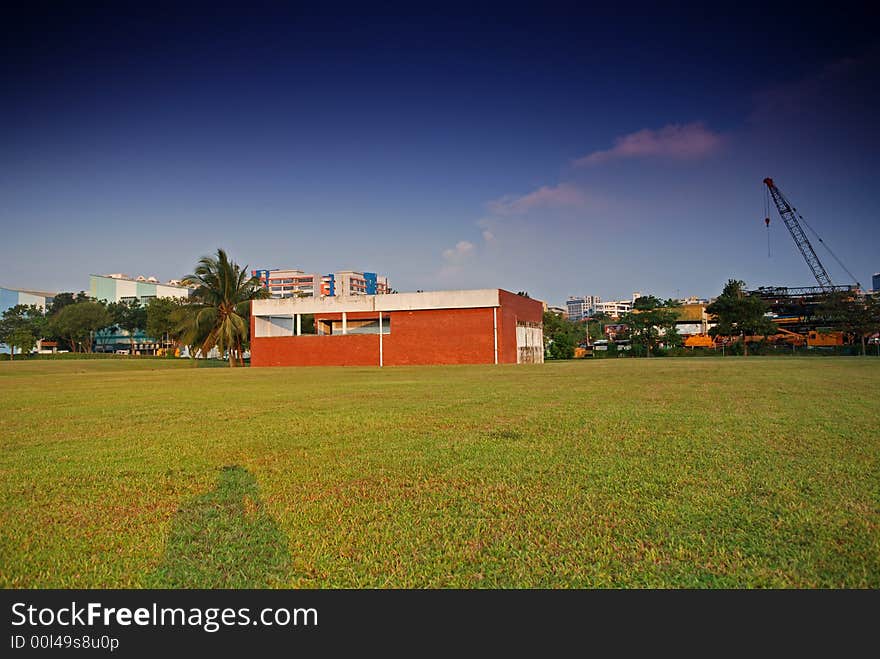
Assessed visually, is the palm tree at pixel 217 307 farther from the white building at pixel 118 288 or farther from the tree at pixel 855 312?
the white building at pixel 118 288

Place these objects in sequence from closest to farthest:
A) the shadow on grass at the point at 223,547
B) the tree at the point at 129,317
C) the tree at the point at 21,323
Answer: the shadow on grass at the point at 223,547 < the tree at the point at 21,323 < the tree at the point at 129,317

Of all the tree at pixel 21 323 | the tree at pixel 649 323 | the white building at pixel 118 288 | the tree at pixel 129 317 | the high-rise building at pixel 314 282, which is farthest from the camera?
the high-rise building at pixel 314 282

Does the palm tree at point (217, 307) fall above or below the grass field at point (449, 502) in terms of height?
above

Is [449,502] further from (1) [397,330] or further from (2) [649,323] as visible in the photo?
(2) [649,323]

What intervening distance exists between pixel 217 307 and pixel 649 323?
4508 centimetres

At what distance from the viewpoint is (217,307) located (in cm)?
4316

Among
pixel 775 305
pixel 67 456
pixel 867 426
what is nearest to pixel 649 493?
pixel 867 426

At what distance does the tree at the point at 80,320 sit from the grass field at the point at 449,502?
82.7 m

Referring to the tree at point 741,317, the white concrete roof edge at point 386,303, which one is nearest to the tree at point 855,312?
the tree at point 741,317

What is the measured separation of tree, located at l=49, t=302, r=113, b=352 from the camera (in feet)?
262

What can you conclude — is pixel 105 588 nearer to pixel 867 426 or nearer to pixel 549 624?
pixel 549 624

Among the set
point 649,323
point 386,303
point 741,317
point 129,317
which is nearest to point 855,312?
point 741,317

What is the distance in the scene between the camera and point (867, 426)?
Result: 731cm

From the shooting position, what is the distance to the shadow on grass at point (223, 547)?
279 cm
